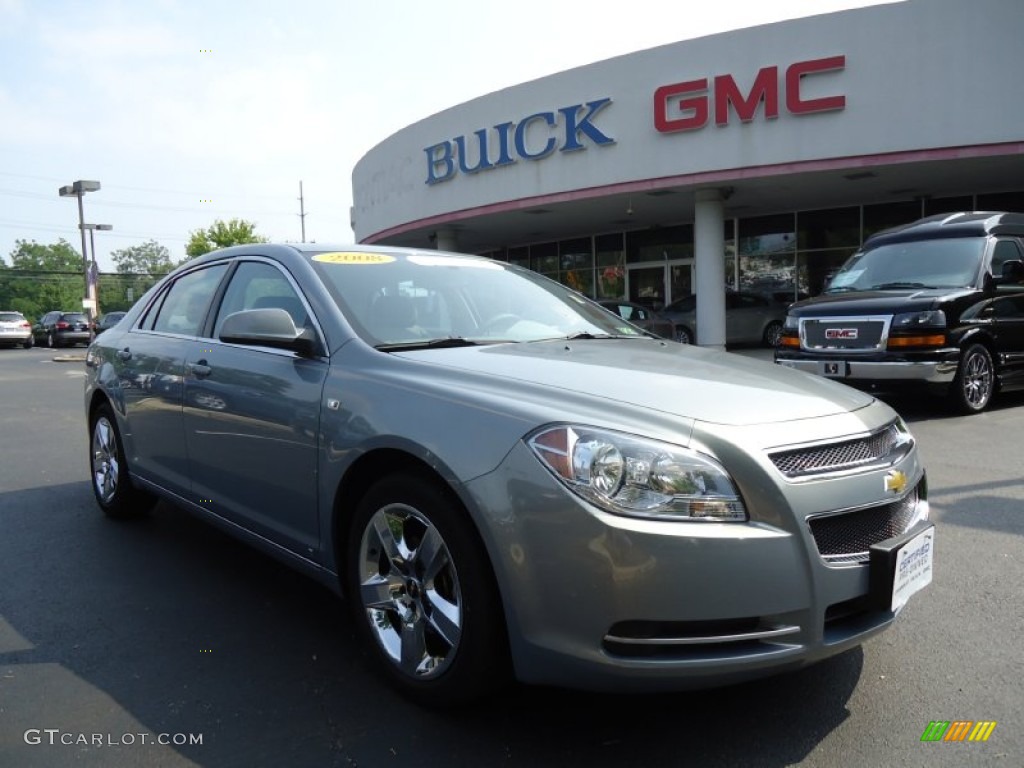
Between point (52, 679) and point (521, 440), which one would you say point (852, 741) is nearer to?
point (521, 440)

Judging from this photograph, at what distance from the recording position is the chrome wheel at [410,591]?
2.50 metres

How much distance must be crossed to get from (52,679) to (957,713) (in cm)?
315

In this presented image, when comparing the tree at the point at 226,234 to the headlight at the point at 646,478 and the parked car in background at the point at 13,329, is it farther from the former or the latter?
the headlight at the point at 646,478

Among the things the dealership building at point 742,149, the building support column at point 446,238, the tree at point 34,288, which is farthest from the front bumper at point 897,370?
the tree at point 34,288

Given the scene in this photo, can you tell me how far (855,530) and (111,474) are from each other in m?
4.41

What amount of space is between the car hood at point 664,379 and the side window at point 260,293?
773 millimetres

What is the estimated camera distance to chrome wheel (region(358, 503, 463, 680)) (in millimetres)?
2504

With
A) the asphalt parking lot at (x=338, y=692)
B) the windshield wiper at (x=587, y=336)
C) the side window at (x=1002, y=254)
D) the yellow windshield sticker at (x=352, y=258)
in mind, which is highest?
the side window at (x=1002, y=254)

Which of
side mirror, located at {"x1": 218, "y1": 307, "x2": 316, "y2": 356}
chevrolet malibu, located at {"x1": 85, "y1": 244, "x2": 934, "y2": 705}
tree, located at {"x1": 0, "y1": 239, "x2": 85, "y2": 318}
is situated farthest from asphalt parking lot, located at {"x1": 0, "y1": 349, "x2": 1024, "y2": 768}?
tree, located at {"x1": 0, "y1": 239, "x2": 85, "y2": 318}

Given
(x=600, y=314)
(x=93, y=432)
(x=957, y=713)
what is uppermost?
(x=600, y=314)

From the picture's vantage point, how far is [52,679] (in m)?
2.92

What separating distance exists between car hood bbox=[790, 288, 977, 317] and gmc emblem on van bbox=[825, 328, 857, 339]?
0.19 metres

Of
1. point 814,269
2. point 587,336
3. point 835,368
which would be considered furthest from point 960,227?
point 814,269

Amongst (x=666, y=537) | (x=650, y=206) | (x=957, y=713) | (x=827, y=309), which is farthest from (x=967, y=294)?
(x=650, y=206)
